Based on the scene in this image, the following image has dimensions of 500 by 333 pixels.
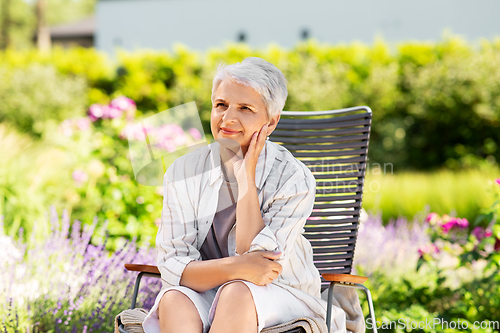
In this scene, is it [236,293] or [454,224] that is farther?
[454,224]

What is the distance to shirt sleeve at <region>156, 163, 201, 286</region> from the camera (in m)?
1.66

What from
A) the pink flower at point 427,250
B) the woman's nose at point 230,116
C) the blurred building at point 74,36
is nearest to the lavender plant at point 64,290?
the woman's nose at point 230,116

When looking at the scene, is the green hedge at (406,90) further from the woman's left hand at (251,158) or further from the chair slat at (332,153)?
the woman's left hand at (251,158)

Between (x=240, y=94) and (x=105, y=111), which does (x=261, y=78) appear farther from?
(x=105, y=111)

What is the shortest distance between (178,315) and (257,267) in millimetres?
313

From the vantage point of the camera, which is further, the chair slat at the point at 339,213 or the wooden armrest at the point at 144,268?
the chair slat at the point at 339,213

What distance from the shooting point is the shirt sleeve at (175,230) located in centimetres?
166

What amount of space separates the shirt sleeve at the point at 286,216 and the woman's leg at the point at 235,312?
16 centimetres

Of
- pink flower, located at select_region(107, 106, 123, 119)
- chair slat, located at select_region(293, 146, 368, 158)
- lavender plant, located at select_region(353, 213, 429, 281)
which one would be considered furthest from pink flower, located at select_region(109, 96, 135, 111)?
lavender plant, located at select_region(353, 213, 429, 281)

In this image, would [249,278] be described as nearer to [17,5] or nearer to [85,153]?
[85,153]

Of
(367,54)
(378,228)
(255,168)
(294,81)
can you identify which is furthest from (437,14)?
(255,168)

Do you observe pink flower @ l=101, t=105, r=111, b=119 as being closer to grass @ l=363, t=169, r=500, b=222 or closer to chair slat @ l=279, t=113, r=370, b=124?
chair slat @ l=279, t=113, r=370, b=124

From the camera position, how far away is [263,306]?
1.50 metres

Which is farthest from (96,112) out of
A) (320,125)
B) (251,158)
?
(251,158)
